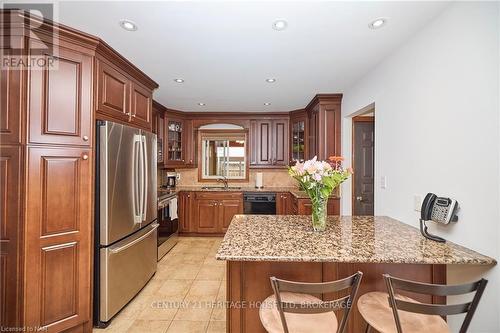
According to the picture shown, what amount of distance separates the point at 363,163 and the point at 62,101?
143 inches

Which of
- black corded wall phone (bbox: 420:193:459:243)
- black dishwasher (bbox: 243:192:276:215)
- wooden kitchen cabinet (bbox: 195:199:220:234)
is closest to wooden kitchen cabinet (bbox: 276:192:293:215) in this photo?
black dishwasher (bbox: 243:192:276:215)

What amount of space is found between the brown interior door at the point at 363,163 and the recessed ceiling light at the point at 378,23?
191 centimetres

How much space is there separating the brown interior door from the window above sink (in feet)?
7.13

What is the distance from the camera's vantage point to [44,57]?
1.64m

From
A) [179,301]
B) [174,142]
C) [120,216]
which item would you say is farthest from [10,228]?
[174,142]

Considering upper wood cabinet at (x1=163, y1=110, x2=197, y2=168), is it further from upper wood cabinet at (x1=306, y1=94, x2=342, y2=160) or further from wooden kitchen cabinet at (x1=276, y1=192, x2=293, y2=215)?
upper wood cabinet at (x1=306, y1=94, x2=342, y2=160)

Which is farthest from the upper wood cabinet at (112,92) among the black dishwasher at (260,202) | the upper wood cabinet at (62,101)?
the black dishwasher at (260,202)

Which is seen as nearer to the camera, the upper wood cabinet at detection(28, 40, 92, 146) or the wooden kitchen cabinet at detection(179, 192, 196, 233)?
the upper wood cabinet at detection(28, 40, 92, 146)

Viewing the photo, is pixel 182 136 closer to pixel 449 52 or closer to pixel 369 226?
pixel 369 226

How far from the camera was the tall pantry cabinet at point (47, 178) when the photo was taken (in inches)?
61.6

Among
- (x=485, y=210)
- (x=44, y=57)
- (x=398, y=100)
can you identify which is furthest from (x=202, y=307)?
(x=398, y=100)

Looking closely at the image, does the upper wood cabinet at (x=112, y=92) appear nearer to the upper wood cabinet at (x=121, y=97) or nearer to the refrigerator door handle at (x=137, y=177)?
the upper wood cabinet at (x=121, y=97)

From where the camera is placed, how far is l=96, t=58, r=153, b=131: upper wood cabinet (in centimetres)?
196

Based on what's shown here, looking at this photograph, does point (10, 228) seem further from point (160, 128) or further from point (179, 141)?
point (179, 141)
